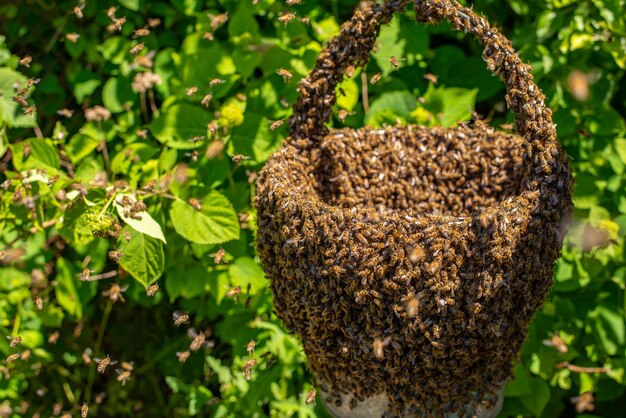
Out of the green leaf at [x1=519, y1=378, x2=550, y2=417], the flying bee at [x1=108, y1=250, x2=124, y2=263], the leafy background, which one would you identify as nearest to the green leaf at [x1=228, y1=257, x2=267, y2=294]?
the leafy background

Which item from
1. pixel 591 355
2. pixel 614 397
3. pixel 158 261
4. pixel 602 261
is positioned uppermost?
pixel 158 261

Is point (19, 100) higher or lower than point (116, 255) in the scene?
higher

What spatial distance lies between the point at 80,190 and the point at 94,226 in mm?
86

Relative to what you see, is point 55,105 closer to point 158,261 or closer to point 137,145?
point 137,145

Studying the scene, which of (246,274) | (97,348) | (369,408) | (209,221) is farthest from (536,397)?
(97,348)

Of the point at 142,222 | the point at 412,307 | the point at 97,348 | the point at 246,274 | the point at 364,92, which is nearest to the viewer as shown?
the point at 412,307

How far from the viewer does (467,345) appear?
46.4 inches

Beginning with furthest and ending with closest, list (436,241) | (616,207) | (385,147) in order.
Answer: (616,207) < (385,147) < (436,241)

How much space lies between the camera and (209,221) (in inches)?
59.4

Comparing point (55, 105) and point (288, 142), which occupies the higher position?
point (288, 142)

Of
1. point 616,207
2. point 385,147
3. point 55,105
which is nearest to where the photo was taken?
point 385,147

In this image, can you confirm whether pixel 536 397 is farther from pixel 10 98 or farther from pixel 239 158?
pixel 10 98

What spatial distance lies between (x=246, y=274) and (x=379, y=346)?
22.9 inches

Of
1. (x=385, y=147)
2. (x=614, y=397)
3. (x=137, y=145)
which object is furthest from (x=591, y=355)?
(x=137, y=145)
